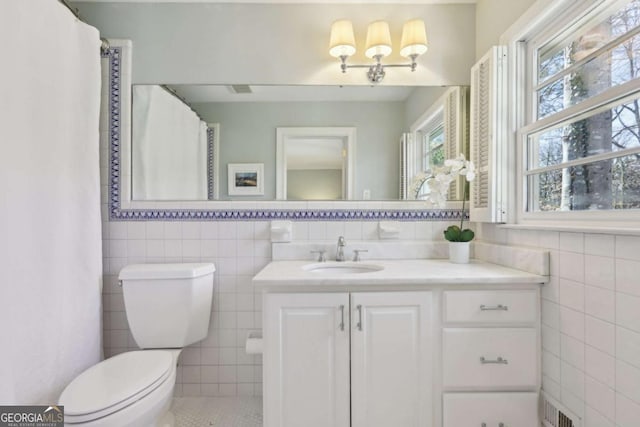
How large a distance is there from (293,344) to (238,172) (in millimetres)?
1044

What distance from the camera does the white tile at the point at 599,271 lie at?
103 cm

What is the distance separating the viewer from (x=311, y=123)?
1873 mm

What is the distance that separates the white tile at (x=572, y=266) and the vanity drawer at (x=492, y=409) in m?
0.54

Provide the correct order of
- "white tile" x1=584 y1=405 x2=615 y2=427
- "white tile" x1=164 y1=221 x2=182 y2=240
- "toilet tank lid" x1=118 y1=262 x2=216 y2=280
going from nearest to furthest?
"white tile" x1=584 y1=405 x2=615 y2=427 → "toilet tank lid" x1=118 y1=262 x2=216 y2=280 → "white tile" x1=164 y1=221 x2=182 y2=240

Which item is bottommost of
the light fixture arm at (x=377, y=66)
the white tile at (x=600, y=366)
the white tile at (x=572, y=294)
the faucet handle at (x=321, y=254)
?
the white tile at (x=600, y=366)

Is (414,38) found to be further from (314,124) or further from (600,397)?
(600,397)

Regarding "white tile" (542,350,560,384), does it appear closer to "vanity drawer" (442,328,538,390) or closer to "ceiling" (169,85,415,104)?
"vanity drawer" (442,328,538,390)

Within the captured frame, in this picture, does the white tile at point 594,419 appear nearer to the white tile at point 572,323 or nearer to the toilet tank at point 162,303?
Result: the white tile at point 572,323

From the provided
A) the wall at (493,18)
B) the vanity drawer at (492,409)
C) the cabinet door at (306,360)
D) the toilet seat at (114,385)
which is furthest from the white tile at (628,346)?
the toilet seat at (114,385)

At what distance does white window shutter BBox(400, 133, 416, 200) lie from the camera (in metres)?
1.88

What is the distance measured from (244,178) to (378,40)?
43.0 inches

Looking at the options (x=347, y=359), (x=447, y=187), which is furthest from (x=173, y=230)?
(x=447, y=187)

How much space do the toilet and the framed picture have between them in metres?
0.47

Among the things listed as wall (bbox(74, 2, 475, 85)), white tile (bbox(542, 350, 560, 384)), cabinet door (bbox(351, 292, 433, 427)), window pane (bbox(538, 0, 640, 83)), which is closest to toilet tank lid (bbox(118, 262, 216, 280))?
cabinet door (bbox(351, 292, 433, 427))
